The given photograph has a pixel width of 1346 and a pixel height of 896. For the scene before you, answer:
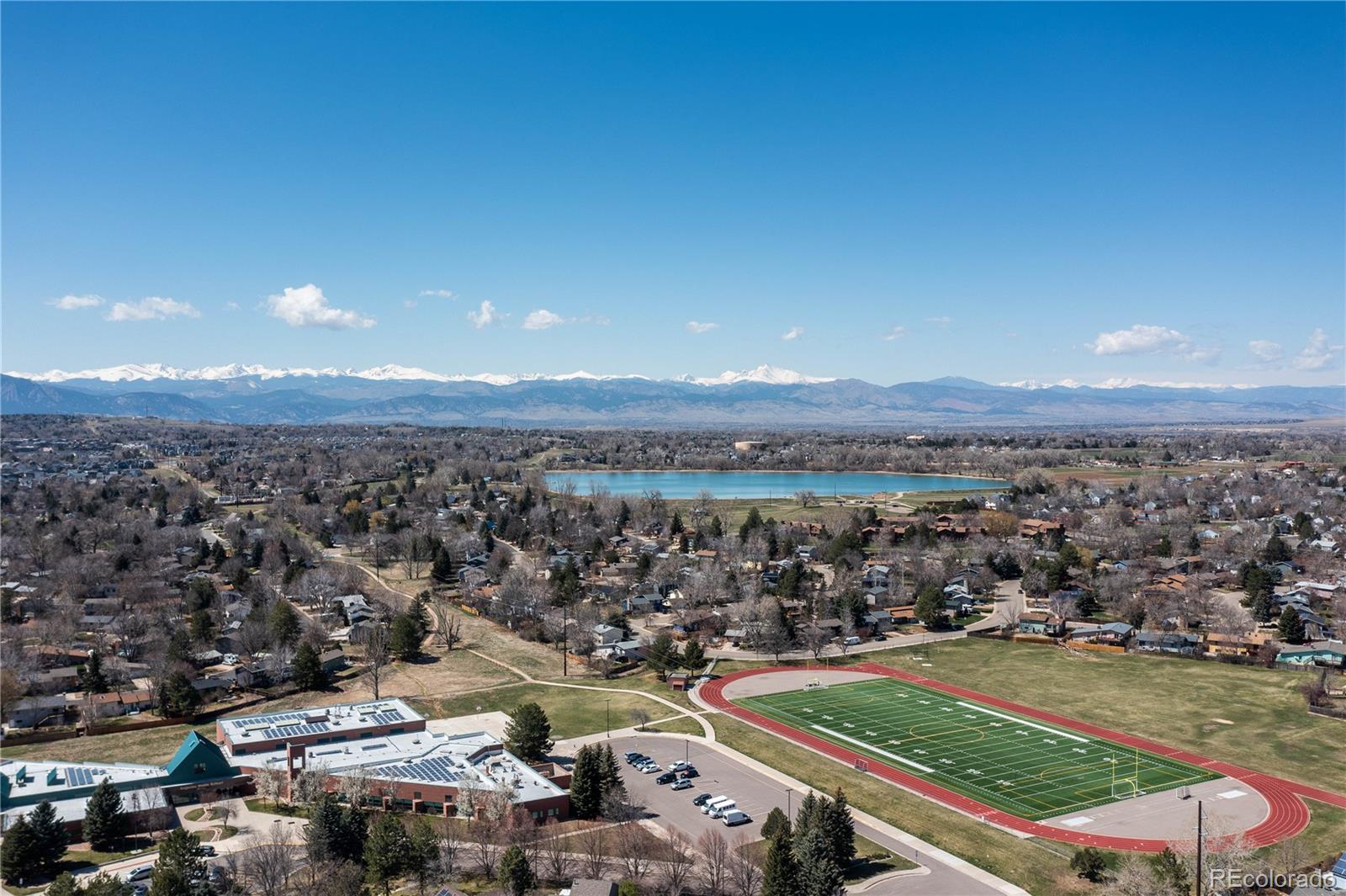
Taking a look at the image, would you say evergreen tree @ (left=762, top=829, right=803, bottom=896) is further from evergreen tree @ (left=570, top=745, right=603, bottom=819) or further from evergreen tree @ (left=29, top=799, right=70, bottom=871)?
evergreen tree @ (left=29, top=799, right=70, bottom=871)

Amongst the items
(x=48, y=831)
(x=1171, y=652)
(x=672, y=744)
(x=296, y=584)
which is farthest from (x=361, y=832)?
(x=1171, y=652)

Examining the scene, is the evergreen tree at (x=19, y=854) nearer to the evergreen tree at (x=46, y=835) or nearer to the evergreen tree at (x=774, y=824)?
the evergreen tree at (x=46, y=835)

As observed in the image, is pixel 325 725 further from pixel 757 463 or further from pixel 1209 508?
pixel 757 463

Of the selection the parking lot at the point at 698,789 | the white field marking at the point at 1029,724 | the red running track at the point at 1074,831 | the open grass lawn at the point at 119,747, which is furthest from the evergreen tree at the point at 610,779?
the white field marking at the point at 1029,724

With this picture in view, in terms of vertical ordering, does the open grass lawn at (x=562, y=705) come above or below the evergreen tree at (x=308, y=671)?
below
